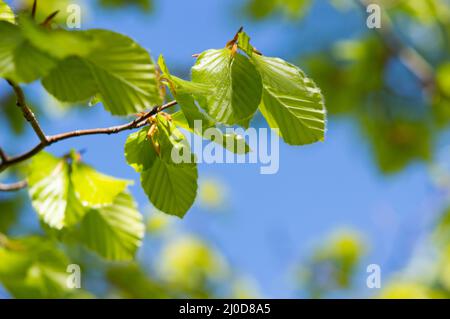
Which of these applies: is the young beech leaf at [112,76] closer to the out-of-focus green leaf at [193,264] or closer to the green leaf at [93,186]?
the green leaf at [93,186]

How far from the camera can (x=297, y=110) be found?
2.47 ft

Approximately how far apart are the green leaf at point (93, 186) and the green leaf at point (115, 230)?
0.10 metres

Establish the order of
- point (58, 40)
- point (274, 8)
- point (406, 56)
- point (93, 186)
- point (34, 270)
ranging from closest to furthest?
point (58, 40) → point (93, 186) → point (34, 270) → point (406, 56) → point (274, 8)

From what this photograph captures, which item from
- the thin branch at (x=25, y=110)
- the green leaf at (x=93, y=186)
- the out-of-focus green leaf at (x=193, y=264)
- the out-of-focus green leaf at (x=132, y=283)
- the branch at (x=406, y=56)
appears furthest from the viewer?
the out-of-focus green leaf at (x=193, y=264)

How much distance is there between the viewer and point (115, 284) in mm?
2553

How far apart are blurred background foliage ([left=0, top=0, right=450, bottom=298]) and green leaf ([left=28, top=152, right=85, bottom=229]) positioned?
105 cm

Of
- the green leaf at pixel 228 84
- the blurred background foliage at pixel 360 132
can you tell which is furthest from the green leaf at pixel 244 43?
the blurred background foliage at pixel 360 132

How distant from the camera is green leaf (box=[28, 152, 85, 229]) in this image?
3.06 feet

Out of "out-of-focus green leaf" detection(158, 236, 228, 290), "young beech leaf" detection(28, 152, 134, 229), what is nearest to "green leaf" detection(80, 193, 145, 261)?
"young beech leaf" detection(28, 152, 134, 229)

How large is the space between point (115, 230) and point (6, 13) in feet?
1.55

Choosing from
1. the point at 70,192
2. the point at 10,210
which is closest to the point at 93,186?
the point at 70,192

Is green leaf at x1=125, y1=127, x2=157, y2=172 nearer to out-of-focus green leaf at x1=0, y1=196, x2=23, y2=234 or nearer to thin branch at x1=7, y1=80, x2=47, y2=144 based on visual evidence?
thin branch at x1=7, y1=80, x2=47, y2=144

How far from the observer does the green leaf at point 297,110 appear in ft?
2.45

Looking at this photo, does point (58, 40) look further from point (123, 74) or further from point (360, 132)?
point (360, 132)
